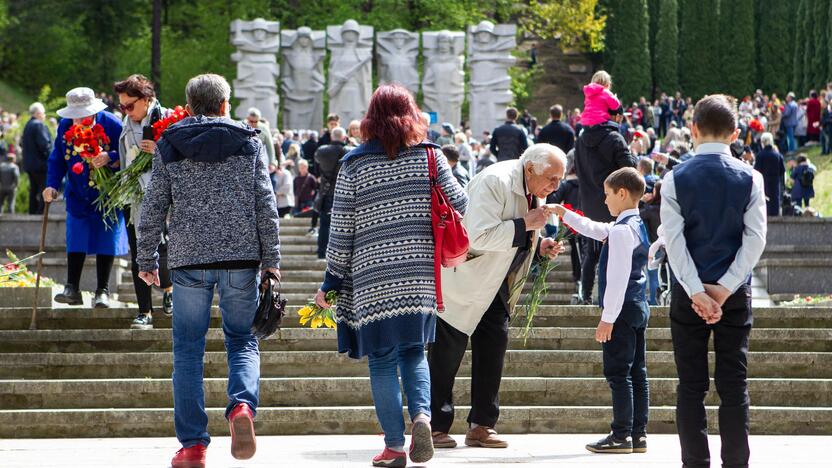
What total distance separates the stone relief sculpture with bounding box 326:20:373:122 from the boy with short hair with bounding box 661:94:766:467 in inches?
1097

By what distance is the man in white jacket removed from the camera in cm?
720

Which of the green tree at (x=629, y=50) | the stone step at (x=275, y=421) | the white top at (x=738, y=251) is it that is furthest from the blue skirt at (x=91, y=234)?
the green tree at (x=629, y=50)

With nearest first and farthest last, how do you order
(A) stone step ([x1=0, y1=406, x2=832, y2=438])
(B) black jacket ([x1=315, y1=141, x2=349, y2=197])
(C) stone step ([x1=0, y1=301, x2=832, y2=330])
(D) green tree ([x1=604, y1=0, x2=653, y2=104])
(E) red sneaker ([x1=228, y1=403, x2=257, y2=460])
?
(E) red sneaker ([x1=228, y1=403, x2=257, y2=460]), (A) stone step ([x1=0, y1=406, x2=832, y2=438]), (C) stone step ([x1=0, y1=301, x2=832, y2=330]), (B) black jacket ([x1=315, y1=141, x2=349, y2=197]), (D) green tree ([x1=604, y1=0, x2=653, y2=104])

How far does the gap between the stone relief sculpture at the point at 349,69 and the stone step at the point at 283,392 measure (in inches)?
975

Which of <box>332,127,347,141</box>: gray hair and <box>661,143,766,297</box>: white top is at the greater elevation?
<box>332,127,347,141</box>: gray hair

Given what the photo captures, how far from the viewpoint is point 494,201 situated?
7.23m

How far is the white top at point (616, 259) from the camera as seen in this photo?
291 inches

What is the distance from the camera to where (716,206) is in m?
5.89

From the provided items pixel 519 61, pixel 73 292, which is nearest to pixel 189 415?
pixel 73 292

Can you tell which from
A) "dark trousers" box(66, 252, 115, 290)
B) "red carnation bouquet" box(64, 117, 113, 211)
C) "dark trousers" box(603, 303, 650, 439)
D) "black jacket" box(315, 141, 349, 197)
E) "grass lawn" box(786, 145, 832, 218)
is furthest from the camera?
"grass lawn" box(786, 145, 832, 218)

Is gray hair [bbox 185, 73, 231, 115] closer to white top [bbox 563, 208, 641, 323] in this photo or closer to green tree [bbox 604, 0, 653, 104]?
white top [bbox 563, 208, 641, 323]

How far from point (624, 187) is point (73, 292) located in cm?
532

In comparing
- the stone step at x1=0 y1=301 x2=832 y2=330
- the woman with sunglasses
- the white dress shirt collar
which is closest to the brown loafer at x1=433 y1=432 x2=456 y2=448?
the woman with sunglasses

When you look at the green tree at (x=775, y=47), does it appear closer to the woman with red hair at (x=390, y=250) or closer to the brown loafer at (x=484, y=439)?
the brown loafer at (x=484, y=439)
